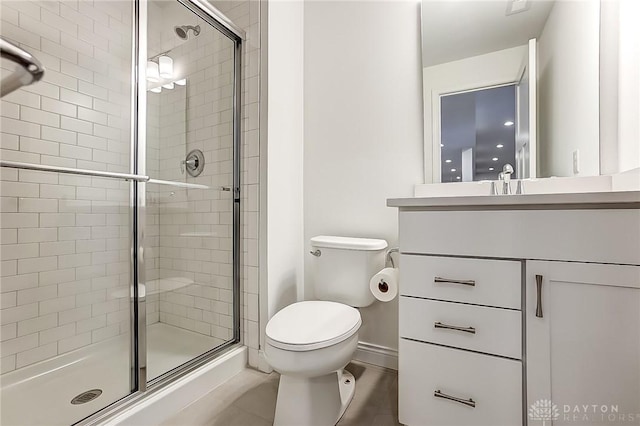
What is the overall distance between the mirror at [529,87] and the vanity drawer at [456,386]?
0.85 metres

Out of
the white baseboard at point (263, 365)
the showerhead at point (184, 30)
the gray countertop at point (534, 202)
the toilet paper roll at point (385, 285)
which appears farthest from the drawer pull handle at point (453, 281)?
the showerhead at point (184, 30)

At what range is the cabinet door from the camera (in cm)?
83

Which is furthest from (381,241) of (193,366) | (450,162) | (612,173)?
(193,366)

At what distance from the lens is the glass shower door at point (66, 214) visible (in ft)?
4.73

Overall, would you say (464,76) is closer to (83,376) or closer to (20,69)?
(20,69)

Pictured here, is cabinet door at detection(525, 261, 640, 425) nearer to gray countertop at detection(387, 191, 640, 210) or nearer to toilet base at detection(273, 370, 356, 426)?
gray countertop at detection(387, 191, 640, 210)

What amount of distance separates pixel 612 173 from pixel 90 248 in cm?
252

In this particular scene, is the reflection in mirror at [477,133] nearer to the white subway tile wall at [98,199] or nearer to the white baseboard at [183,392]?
the white subway tile wall at [98,199]

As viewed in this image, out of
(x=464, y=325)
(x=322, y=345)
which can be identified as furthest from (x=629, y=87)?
(x=322, y=345)

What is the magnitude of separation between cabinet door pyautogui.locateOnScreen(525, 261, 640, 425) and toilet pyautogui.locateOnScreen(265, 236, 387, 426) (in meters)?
0.62

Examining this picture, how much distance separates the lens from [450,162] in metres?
1.55

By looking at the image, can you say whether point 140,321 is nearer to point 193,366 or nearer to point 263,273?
point 193,366

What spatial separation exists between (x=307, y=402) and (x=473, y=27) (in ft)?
6.13

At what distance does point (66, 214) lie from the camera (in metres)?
1.64
